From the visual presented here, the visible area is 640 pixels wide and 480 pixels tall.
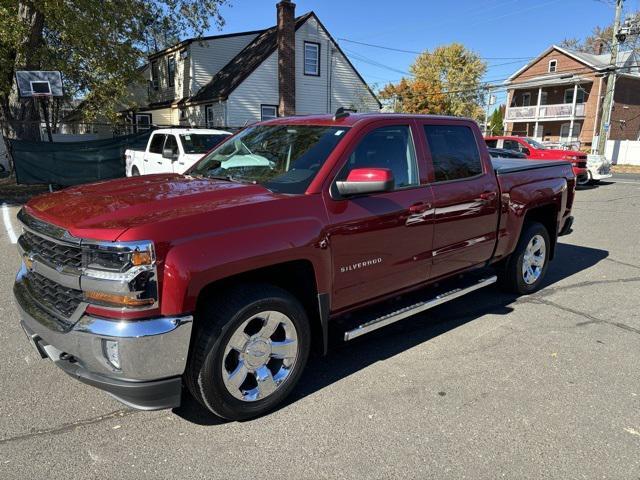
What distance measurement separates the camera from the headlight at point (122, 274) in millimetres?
2469

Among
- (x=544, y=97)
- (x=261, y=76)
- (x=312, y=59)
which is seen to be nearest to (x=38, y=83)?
(x=261, y=76)

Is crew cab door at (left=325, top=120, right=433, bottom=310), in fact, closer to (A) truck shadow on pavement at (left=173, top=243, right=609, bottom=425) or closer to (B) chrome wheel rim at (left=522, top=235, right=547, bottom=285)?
(A) truck shadow on pavement at (left=173, top=243, right=609, bottom=425)

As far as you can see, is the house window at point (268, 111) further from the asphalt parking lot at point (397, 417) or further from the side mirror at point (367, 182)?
the side mirror at point (367, 182)

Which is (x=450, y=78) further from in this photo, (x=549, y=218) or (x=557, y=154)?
(x=549, y=218)

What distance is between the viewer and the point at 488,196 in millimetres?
4586

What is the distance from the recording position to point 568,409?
3258mm

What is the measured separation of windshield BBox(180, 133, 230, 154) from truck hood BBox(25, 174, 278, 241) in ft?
26.2

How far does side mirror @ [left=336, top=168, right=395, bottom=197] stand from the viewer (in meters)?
3.15

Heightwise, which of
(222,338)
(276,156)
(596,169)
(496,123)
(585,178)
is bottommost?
(585,178)

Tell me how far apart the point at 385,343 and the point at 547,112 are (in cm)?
4558

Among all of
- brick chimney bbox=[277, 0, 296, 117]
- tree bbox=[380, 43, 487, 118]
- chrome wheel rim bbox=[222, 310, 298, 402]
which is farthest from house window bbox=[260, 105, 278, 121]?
tree bbox=[380, 43, 487, 118]

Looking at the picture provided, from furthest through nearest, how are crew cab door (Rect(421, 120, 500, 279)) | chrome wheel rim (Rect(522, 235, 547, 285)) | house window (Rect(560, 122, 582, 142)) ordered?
house window (Rect(560, 122, 582, 142)), chrome wheel rim (Rect(522, 235, 547, 285)), crew cab door (Rect(421, 120, 500, 279))

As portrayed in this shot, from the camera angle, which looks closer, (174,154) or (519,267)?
(519,267)

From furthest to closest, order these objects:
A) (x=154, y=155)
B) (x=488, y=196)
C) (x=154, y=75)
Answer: (x=154, y=75) → (x=154, y=155) → (x=488, y=196)
